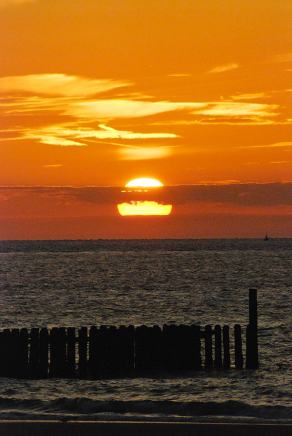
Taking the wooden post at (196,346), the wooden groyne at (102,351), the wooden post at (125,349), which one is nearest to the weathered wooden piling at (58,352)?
the wooden groyne at (102,351)

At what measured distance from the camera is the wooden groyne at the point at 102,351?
79.9 feet

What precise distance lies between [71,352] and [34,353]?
0.98 metres

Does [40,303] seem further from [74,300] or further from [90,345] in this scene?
[90,345]

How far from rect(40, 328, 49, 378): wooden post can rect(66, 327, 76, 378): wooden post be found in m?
0.56

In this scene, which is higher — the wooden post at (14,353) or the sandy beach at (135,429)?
the wooden post at (14,353)

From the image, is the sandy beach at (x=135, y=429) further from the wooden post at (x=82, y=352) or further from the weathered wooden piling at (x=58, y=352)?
the wooden post at (x=82, y=352)

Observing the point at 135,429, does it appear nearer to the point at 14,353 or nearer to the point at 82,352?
the point at 14,353

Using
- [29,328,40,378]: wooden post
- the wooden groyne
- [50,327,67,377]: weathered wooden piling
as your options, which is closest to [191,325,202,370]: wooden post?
the wooden groyne

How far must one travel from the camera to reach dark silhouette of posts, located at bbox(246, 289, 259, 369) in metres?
26.5

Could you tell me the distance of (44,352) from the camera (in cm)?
2448

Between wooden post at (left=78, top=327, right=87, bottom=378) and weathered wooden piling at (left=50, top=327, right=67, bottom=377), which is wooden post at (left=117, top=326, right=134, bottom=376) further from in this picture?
weathered wooden piling at (left=50, top=327, right=67, bottom=377)

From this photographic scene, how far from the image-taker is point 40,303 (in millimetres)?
60969

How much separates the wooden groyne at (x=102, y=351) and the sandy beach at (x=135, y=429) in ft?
33.7

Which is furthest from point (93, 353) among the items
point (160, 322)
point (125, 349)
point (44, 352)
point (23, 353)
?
point (160, 322)
